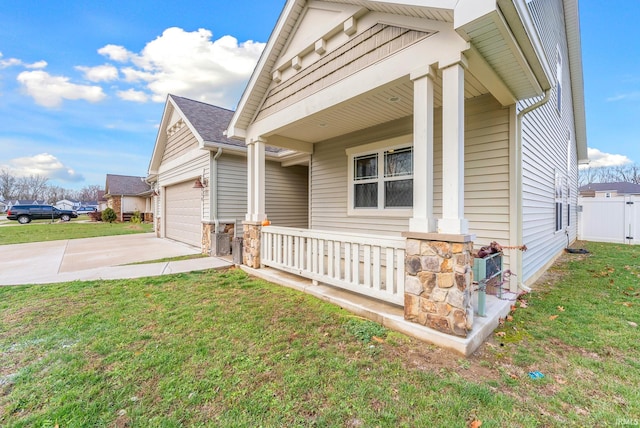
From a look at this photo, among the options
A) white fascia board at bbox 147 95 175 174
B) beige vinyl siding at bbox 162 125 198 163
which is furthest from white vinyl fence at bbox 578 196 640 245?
white fascia board at bbox 147 95 175 174

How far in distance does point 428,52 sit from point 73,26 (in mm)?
12058

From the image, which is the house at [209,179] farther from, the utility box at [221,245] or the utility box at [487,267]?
the utility box at [487,267]

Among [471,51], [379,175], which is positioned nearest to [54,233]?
[379,175]

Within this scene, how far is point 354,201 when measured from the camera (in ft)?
21.2

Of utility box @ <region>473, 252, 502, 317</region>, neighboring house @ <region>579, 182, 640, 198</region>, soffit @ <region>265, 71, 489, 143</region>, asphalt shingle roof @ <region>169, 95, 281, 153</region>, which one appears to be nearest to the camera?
utility box @ <region>473, 252, 502, 317</region>

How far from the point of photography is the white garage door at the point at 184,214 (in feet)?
30.1

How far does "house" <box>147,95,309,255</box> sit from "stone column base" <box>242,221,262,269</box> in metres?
1.94

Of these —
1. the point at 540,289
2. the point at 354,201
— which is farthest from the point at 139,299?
the point at 540,289

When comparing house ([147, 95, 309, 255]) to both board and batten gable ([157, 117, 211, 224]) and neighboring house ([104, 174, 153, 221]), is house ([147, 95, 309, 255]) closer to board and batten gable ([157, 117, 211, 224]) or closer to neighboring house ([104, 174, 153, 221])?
board and batten gable ([157, 117, 211, 224])

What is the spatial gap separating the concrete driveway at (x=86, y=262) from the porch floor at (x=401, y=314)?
3071 mm

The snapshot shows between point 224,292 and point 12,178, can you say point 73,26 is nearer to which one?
point 224,292

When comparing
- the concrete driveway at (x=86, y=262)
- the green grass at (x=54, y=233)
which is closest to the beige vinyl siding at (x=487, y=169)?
the concrete driveway at (x=86, y=262)

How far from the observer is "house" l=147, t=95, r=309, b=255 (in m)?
8.08

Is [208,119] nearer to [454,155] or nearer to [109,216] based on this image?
[454,155]
